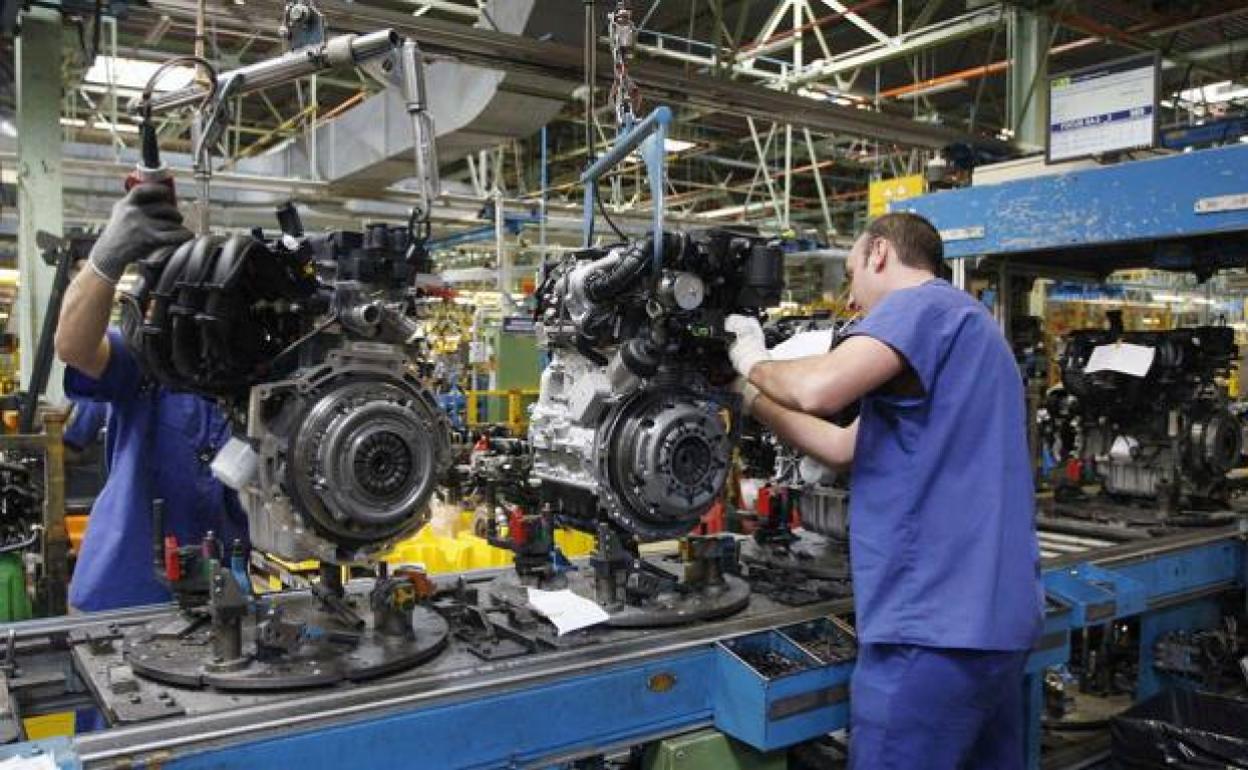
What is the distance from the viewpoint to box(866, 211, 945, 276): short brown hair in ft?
8.06

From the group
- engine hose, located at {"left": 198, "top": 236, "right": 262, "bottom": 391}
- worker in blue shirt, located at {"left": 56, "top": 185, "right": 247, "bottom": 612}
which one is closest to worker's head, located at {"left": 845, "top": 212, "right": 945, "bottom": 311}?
engine hose, located at {"left": 198, "top": 236, "right": 262, "bottom": 391}

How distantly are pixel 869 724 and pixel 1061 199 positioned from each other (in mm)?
2447

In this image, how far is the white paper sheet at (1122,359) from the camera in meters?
4.21

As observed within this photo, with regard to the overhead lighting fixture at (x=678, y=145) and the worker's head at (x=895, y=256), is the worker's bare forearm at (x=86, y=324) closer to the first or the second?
the worker's head at (x=895, y=256)

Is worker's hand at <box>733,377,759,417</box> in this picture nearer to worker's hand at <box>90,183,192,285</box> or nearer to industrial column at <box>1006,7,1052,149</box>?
worker's hand at <box>90,183,192,285</box>

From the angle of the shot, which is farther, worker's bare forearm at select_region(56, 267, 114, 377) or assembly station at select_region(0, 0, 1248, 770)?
worker's bare forearm at select_region(56, 267, 114, 377)

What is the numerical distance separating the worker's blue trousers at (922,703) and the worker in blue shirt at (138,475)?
5.58ft

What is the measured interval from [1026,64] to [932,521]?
191 inches

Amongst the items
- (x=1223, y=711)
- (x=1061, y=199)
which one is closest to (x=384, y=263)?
(x=1061, y=199)

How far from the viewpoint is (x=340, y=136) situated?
730 cm

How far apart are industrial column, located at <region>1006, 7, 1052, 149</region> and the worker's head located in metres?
4.09

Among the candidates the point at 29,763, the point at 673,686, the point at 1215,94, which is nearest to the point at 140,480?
the point at 29,763

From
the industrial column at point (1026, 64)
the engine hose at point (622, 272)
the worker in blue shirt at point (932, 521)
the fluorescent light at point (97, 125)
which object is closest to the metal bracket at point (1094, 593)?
the worker in blue shirt at point (932, 521)

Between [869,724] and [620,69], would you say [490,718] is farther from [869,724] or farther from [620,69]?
[620,69]
